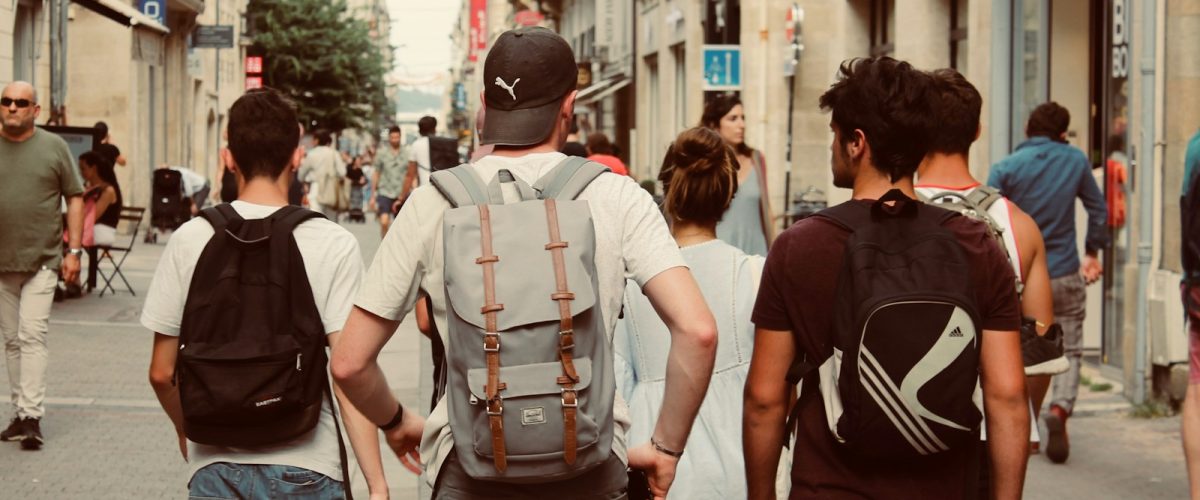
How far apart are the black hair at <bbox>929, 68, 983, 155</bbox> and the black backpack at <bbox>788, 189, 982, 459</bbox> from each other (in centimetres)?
119

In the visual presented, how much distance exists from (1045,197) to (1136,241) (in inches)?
85.8

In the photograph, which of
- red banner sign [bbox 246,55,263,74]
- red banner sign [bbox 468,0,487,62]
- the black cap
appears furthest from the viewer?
red banner sign [bbox 468,0,487,62]

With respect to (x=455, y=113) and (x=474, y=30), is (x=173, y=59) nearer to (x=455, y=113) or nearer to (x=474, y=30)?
(x=474, y=30)

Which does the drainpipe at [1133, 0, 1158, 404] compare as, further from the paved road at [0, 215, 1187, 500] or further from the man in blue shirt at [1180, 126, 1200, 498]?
the man in blue shirt at [1180, 126, 1200, 498]

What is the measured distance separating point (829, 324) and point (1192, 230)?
3.22 meters

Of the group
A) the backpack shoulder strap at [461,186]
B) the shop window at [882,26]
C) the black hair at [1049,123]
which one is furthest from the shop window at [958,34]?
the backpack shoulder strap at [461,186]

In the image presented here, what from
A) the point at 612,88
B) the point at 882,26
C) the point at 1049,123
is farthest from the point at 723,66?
the point at 612,88

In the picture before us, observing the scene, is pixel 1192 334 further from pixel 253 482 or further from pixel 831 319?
pixel 253 482

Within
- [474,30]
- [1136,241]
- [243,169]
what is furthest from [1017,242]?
[474,30]

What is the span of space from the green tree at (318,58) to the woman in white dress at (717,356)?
181ft

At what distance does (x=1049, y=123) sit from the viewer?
29.6 feet

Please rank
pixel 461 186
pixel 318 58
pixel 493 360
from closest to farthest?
1. pixel 493 360
2. pixel 461 186
3. pixel 318 58

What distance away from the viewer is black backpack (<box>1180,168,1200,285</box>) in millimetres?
6305

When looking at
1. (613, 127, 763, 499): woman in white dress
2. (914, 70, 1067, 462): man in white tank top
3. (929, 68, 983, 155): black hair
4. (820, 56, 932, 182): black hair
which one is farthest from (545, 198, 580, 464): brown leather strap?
(914, 70, 1067, 462): man in white tank top
